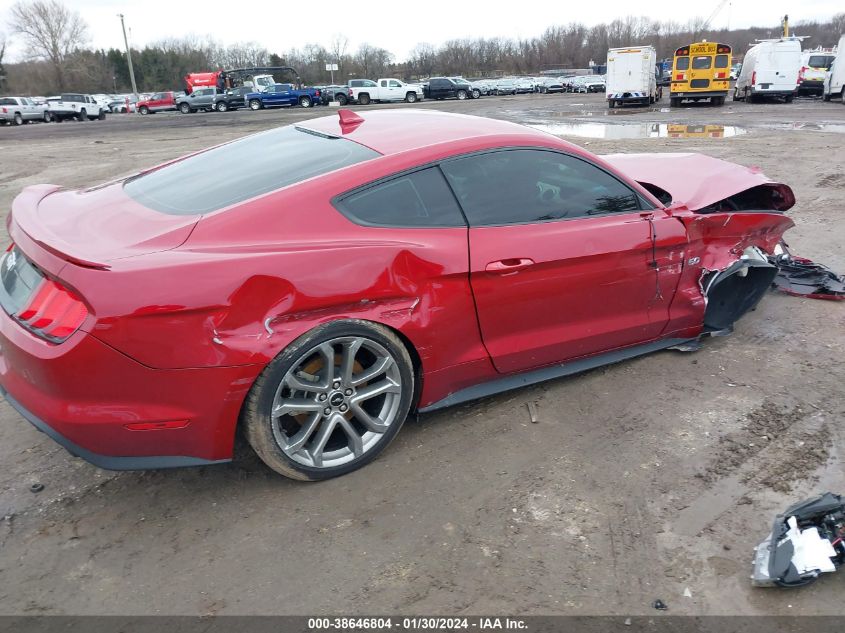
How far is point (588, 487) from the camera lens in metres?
2.86

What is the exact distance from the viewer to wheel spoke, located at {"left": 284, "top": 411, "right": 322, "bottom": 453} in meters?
2.79

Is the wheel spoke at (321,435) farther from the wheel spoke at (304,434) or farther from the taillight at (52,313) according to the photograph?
the taillight at (52,313)

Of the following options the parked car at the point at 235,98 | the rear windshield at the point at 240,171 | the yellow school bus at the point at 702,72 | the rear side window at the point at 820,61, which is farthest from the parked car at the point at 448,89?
the rear windshield at the point at 240,171

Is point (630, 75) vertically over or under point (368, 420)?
over

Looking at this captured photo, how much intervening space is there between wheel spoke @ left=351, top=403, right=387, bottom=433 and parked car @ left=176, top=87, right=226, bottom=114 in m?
→ 42.9

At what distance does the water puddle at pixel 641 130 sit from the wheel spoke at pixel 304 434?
43.8 feet

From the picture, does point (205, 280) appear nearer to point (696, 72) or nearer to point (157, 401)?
point (157, 401)

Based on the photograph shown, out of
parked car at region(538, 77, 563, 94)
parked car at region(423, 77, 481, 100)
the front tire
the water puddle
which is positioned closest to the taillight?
the front tire

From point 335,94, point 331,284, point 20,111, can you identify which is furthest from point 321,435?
point 335,94

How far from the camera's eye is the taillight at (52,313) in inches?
93.9

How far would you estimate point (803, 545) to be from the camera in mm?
2350

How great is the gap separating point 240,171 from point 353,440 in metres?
1.41

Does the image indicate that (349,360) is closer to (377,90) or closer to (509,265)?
(509,265)

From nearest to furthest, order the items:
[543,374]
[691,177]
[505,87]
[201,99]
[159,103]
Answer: [543,374], [691,177], [201,99], [159,103], [505,87]
